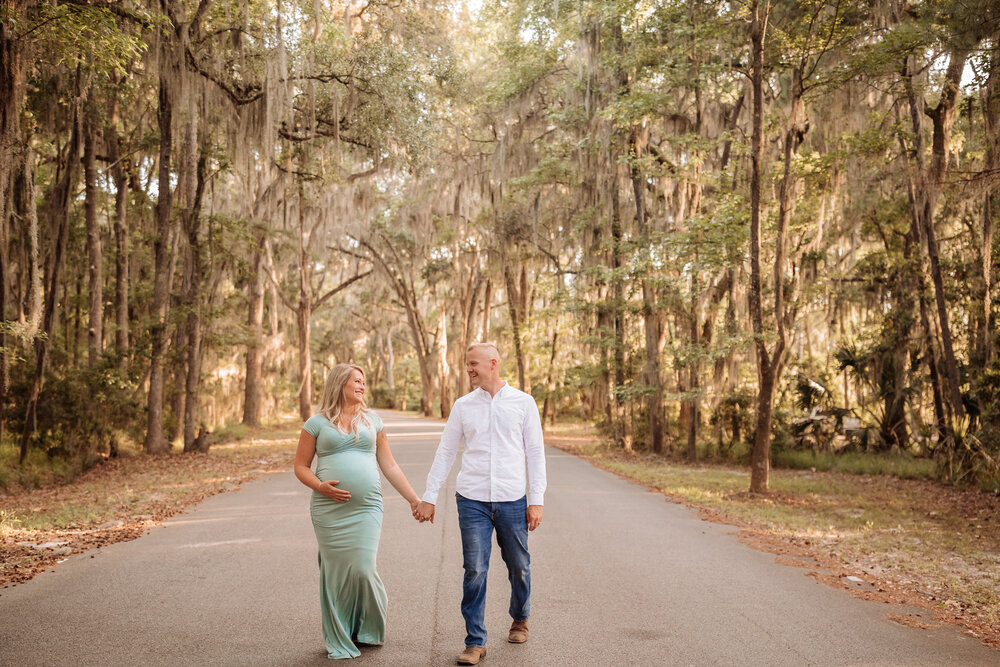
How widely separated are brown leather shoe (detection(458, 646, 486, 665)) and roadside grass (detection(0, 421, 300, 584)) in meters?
4.05

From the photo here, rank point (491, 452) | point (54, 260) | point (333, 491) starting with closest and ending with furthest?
1. point (333, 491)
2. point (491, 452)
3. point (54, 260)

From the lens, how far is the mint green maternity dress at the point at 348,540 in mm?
4383

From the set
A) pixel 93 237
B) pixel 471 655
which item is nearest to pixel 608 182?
pixel 93 237

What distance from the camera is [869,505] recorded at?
11820mm

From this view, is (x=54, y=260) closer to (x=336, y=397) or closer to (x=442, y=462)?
(x=336, y=397)

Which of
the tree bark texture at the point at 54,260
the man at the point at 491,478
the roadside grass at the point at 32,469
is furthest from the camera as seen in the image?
the tree bark texture at the point at 54,260

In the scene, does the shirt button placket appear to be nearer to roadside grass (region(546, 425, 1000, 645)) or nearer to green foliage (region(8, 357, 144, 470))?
roadside grass (region(546, 425, 1000, 645))

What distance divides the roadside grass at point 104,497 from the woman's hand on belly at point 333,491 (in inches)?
135

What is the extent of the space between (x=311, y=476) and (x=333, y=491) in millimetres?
165

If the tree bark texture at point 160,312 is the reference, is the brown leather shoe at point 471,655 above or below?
below

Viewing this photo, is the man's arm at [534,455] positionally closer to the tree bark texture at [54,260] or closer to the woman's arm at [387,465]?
the woman's arm at [387,465]

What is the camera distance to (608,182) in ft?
71.4

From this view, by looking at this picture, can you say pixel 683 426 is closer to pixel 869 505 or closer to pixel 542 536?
pixel 869 505

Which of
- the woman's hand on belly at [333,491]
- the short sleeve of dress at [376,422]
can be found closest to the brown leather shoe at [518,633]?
the woman's hand on belly at [333,491]
